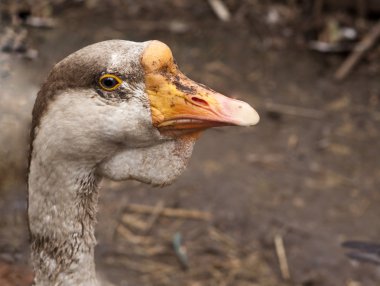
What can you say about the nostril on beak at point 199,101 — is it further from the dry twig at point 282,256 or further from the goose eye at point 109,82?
the dry twig at point 282,256

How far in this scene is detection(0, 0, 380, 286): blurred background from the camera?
3.74 m

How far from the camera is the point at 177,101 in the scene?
188 cm

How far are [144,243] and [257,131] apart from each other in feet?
5.16

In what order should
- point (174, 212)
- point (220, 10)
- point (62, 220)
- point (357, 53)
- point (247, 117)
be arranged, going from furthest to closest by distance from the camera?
point (220, 10)
point (357, 53)
point (174, 212)
point (62, 220)
point (247, 117)

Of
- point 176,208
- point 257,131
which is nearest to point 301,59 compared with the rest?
point 257,131

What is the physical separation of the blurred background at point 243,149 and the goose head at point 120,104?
71cm

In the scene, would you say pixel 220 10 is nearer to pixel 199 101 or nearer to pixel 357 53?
pixel 357 53

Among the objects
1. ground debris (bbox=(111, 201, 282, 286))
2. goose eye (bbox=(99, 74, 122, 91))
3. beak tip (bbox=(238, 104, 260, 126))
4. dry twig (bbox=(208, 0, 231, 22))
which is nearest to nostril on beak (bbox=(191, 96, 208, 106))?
beak tip (bbox=(238, 104, 260, 126))

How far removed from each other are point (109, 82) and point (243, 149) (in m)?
3.11

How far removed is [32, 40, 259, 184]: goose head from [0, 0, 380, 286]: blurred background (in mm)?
712

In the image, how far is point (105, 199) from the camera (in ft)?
14.4

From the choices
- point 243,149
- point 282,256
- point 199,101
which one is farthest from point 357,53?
point 199,101

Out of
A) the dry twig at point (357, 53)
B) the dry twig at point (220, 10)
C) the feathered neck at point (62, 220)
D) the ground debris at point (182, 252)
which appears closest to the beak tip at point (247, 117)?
the feathered neck at point (62, 220)

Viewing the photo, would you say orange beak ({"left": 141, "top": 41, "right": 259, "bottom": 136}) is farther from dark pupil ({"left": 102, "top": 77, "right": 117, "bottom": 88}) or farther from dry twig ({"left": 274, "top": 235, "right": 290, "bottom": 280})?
dry twig ({"left": 274, "top": 235, "right": 290, "bottom": 280})
